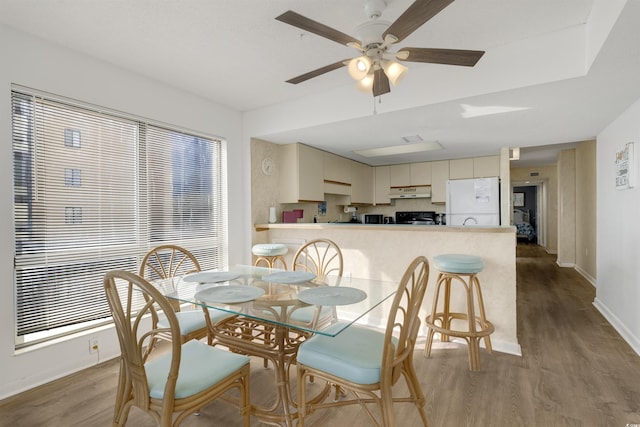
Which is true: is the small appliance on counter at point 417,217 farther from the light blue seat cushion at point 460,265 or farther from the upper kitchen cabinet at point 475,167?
the light blue seat cushion at point 460,265

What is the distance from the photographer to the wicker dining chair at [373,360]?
4.39 ft

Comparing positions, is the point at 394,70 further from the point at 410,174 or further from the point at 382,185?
the point at 382,185

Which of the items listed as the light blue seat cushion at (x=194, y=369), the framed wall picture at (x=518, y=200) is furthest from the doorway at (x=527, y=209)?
the light blue seat cushion at (x=194, y=369)

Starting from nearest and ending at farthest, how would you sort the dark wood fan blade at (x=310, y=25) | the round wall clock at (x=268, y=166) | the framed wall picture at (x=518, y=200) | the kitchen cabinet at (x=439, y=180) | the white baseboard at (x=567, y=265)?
the dark wood fan blade at (x=310, y=25), the round wall clock at (x=268, y=166), the kitchen cabinet at (x=439, y=180), the white baseboard at (x=567, y=265), the framed wall picture at (x=518, y=200)

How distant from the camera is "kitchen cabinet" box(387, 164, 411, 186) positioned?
5.63 metres

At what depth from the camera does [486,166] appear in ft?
16.3

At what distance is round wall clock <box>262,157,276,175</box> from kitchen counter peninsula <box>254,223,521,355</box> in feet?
2.28

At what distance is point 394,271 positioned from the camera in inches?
122

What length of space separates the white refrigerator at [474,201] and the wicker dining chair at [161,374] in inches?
171

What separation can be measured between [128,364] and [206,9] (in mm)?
1971

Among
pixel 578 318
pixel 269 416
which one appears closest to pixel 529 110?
pixel 578 318

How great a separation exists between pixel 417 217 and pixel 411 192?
528 mm

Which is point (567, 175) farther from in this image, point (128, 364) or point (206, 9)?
point (128, 364)

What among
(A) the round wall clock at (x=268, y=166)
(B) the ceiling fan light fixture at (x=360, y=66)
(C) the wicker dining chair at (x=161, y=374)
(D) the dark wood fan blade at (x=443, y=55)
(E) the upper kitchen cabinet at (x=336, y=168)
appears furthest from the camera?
(E) the upper kitchen cabinet at (x=336, y=168)
